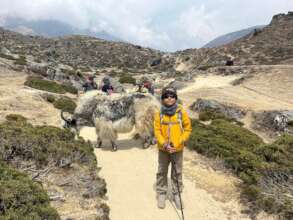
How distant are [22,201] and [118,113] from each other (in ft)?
15.4

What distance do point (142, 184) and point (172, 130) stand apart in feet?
6.76

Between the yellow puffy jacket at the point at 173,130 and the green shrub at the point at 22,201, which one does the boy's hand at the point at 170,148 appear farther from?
the green shrub at the point at 22,201

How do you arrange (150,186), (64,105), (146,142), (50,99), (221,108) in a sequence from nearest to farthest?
(150,186) → (146,142) → (64,105) → (50,99) → (221,108)

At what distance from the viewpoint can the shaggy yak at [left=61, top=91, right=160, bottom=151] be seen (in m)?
8.46

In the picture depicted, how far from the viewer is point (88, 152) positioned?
7.04m

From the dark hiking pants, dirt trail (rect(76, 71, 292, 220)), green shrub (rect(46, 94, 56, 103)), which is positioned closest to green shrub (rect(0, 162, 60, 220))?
dirt trail (rect(76, 71, 292, 220))

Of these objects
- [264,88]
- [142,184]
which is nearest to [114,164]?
[142,184]

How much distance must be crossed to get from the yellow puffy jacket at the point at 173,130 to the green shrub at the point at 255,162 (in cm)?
216

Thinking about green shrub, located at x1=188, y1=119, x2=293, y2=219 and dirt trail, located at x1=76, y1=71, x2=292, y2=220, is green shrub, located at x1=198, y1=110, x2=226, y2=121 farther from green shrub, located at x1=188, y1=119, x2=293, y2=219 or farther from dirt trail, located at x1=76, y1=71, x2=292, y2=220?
dirt trail, located at x1=76, y1=71, x2=292, y2=220

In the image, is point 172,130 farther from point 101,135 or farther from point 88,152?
point 101,135

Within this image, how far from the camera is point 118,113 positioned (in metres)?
8.52

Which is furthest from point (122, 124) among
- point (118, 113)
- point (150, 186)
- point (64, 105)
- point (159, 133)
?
point (64, 105)

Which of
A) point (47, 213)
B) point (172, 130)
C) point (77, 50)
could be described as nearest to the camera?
point (47, 213)

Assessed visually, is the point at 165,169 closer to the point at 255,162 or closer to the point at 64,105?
the point at 255,162
